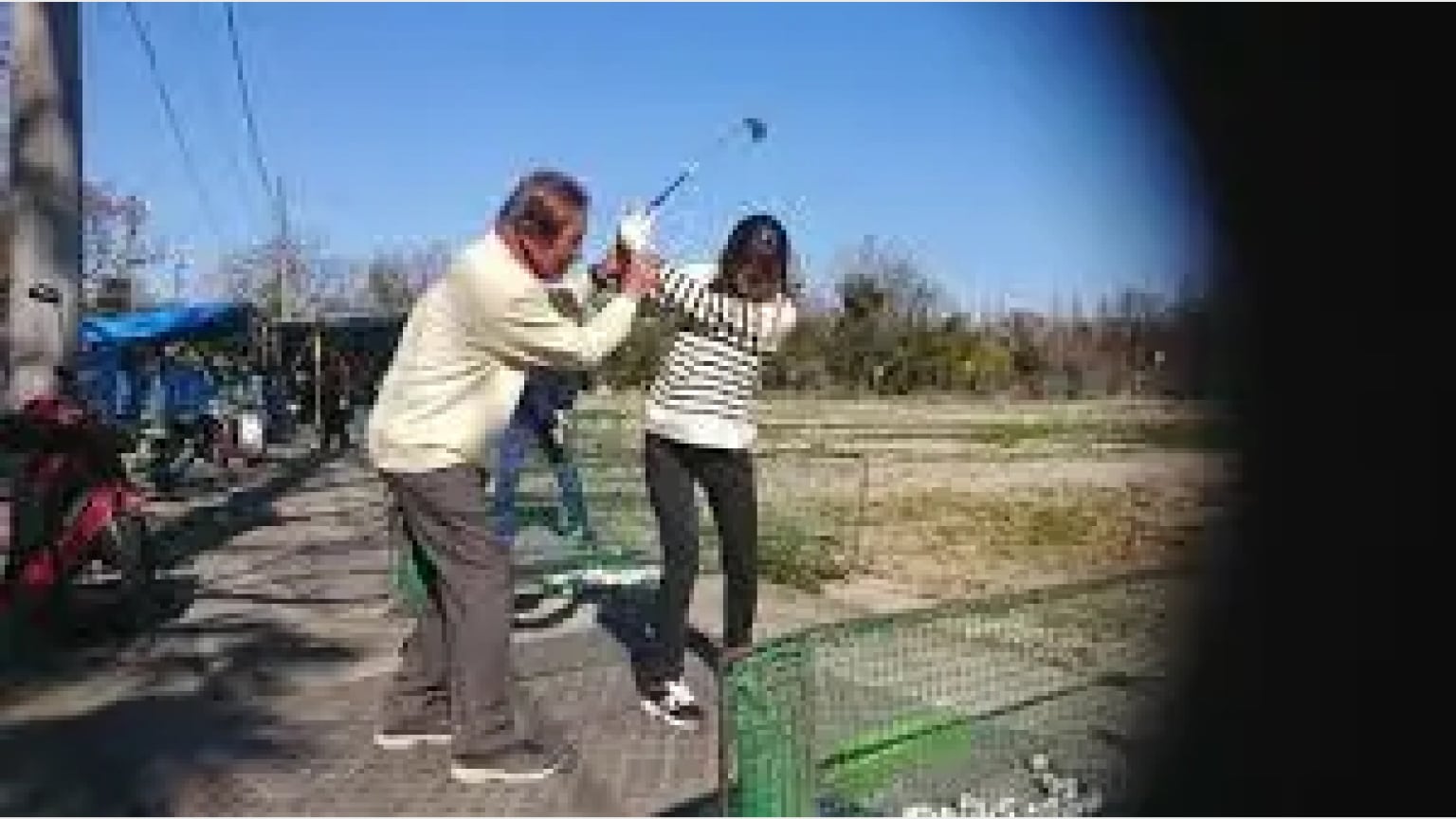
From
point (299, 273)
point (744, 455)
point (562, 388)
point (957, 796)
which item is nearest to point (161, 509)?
point (562, 388)

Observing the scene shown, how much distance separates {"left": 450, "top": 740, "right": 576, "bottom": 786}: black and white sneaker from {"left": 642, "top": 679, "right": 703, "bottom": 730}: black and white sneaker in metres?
0.76

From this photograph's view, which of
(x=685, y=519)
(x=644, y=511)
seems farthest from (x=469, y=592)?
(x=644, y=511)

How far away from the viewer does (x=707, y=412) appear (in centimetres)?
662

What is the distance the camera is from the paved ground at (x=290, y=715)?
5730 mm

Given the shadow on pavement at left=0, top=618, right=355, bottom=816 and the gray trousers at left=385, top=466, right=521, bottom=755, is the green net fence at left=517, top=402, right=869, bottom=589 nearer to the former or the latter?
the shadow on pavement at left=0, top=618, right=355, bottom=816

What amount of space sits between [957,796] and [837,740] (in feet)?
1.97

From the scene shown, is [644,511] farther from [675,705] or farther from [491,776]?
[491,776]

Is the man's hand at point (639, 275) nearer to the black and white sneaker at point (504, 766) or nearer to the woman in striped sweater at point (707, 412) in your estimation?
the woman in striped sweater at point (707, 412)

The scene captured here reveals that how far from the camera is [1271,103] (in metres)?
4.69

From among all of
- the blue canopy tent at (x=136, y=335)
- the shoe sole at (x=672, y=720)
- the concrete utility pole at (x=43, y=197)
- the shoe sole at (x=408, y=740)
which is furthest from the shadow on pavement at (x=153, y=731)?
the blue canopy tent at (x=136, y=335)

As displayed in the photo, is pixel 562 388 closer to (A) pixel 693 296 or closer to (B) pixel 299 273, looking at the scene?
(A) pixel 693 296

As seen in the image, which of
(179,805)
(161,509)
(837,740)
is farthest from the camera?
(161,509)

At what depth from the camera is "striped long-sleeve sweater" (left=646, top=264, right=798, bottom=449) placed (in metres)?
6.61

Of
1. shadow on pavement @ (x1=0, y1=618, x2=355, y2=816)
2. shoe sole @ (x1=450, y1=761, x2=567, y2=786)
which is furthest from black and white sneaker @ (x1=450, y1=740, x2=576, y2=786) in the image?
shadow on pavement @ (x1=0, y1=618, x2=355, y2=816)
